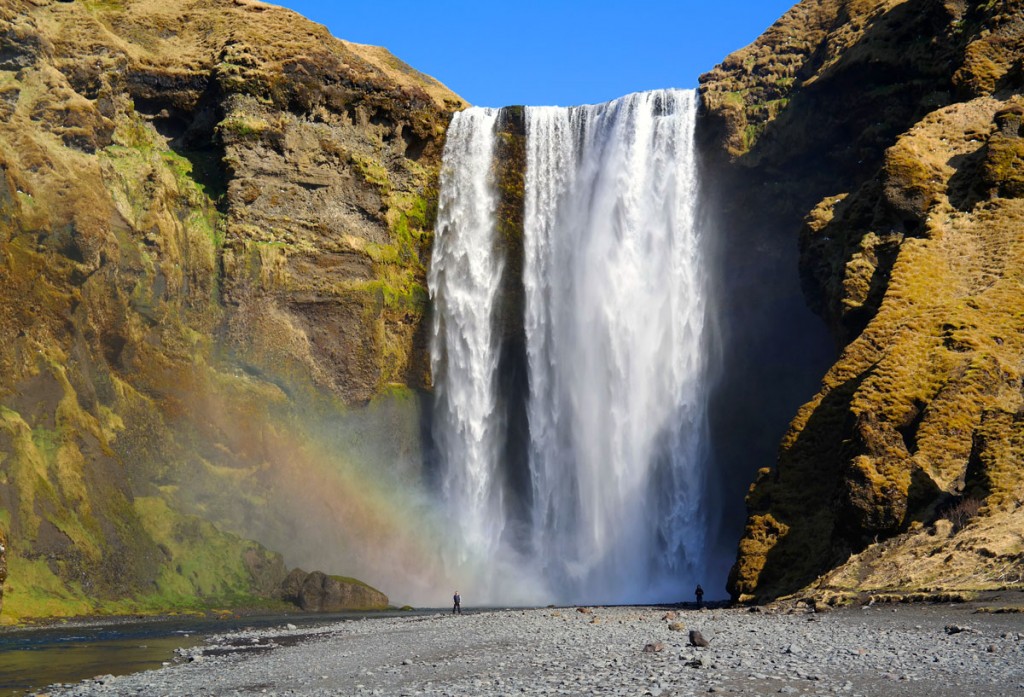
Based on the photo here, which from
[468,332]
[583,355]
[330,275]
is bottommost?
[583,355]

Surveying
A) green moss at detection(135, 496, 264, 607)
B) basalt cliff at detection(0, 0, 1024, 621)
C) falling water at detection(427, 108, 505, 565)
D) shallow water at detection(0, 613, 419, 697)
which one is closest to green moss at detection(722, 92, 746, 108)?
basalt cliff at detection(0, 0, 1024, 621)

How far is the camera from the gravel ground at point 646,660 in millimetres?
14766

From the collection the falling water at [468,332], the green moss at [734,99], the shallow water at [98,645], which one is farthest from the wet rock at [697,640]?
the green moss at [734,99]

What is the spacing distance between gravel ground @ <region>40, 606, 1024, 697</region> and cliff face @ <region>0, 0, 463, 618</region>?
16.3 m

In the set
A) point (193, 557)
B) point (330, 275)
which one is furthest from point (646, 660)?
point (330, 275)

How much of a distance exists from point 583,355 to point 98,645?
2960cm

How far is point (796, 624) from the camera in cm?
2284

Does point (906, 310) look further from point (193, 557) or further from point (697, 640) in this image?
point (193, 557)

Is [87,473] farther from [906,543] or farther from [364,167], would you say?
[906,543]

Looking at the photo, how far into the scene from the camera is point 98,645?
29312mm

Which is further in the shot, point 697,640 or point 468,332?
point 468,332

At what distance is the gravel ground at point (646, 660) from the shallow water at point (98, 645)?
1172 mm

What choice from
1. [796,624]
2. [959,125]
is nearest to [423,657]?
[796,624]

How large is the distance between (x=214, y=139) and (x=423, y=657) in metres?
37.3
